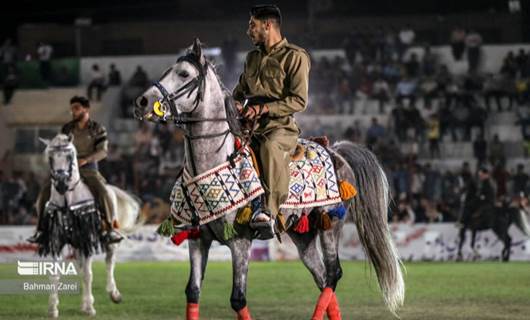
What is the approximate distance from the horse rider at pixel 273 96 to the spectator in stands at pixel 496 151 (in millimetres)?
23705

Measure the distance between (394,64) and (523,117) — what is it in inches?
193

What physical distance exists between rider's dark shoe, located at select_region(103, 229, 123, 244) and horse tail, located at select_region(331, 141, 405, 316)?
429 cm

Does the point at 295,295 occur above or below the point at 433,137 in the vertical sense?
below

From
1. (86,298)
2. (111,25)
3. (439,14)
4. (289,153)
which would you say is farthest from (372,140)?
(289,153)

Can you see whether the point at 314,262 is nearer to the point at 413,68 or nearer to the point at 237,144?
the point at 237,144

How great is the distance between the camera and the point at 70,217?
15.3 meters

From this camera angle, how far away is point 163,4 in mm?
50906

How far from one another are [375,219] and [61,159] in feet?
14.7

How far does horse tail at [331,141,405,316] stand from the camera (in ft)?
40.9

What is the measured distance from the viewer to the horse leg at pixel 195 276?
10.6 m

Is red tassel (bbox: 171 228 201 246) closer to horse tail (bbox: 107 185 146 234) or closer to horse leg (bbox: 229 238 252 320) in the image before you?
horse leg (bbox: 229 238 252 320)

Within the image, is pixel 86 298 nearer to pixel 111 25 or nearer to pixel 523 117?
pixel 523 117

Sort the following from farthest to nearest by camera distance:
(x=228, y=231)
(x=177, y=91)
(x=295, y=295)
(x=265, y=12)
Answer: (x=295, y=295) → (x=265, y=12) → (x=228, y=231) → (x=177, y=91)

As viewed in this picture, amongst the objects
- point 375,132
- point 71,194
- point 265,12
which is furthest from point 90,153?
point 375,132
